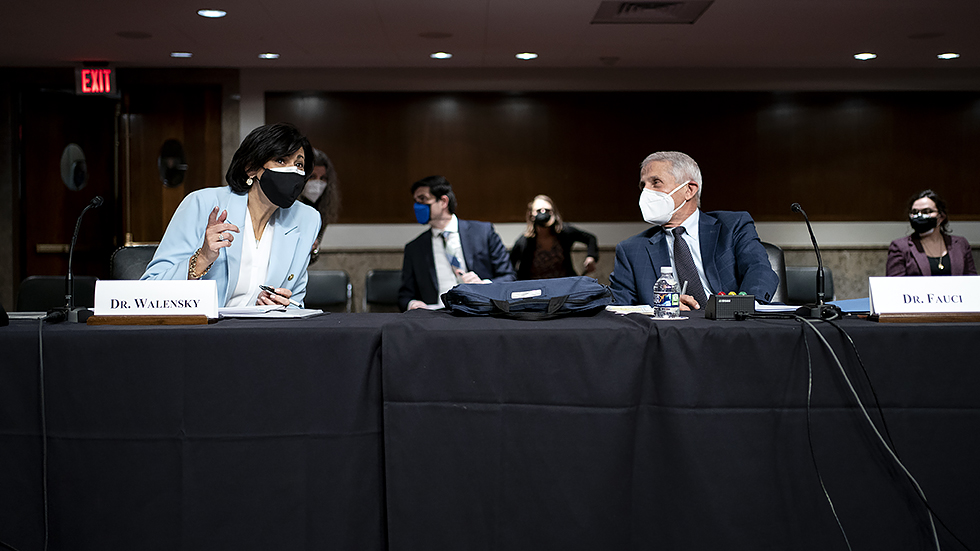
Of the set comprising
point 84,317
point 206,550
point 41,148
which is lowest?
point 206,550

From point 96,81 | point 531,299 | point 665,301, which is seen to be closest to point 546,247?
point 665,301

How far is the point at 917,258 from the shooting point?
4.71 meters

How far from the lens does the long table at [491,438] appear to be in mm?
1431

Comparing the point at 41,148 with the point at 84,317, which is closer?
the point at 84,317

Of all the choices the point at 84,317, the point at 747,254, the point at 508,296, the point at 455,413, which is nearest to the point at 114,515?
the point at 84,317

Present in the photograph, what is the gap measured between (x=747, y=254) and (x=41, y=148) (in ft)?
22.9

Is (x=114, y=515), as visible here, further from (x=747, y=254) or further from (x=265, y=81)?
(x=265, y=81)

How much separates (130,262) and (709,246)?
2.31 metres

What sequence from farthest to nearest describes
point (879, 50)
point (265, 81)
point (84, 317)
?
point (265, 81) → point (879, 50) → point (84, 317)

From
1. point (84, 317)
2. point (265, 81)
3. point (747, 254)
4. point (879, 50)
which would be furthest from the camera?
point (265, 81)

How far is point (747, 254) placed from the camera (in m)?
2.46

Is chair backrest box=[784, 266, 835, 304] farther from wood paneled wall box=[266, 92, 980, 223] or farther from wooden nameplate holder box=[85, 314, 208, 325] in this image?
→ wooden nameplate holder box=[85, 314, 208, 325]

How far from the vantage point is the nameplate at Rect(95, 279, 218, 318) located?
1.61 metres

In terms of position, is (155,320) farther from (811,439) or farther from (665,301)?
(811,439)
